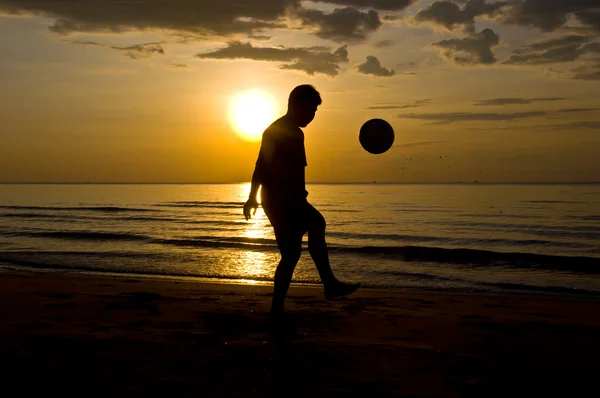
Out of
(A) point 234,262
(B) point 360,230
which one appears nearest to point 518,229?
(B) point 360,230

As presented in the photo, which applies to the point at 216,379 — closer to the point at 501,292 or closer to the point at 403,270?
the point at 501,292

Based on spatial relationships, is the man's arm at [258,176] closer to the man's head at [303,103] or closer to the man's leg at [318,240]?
the man's head at [303,103]

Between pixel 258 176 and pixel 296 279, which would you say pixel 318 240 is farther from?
pixel 296 279

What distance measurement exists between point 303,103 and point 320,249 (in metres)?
1.48

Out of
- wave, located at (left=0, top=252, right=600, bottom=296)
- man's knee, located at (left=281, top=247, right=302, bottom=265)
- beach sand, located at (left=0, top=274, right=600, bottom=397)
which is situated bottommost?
wave, located at (left=0, top=252, right=600, bottom=296)

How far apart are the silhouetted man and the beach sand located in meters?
0.84

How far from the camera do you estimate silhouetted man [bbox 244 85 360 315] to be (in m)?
5.70

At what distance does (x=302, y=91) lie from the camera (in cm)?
→ 577

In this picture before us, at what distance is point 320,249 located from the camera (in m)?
5.87

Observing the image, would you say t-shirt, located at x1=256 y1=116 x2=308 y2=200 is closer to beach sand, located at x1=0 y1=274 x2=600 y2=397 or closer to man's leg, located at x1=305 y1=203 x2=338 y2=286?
man's leg, located at x1=305 y1=203 x2=338 y2=286

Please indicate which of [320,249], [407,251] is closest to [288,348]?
[320,249]

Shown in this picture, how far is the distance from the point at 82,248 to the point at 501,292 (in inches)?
526

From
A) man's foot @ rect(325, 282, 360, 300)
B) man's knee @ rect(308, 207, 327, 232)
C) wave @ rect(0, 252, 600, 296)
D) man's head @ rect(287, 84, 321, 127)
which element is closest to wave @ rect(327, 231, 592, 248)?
wave @ rect(0, 252, 600, 296)

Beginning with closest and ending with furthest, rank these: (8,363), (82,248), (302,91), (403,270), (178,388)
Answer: (178,388)
(8,363)
(302,91)
(403,270)
(82,248)
